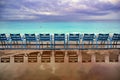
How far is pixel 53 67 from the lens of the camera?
21.4 feet

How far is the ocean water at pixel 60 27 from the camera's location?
1076cm

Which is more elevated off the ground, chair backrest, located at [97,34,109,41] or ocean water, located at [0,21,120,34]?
ocean water, located at [0,21,120,34]

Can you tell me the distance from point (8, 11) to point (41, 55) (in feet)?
14.1

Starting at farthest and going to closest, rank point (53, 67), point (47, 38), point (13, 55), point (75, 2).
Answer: point (75, 2), point (47, 38), point (13, 55), point (53, 67)

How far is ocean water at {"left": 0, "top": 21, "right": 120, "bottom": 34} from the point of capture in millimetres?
10758

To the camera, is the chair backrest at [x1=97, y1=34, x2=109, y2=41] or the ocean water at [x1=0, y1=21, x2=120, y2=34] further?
the ocean water at [x1=0, y1=21, x2=120, y2=34]

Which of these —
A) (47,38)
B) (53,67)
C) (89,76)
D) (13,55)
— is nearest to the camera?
(89,76)

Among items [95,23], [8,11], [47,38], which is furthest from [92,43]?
[8,11]

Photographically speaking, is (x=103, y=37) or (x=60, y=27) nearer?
(x=103, y=37)

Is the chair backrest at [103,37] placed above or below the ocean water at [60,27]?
below

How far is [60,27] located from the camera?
11398 mm

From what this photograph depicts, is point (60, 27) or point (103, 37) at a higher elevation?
point (60, 27)

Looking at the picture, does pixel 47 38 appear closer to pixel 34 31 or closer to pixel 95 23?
pixel 34 31

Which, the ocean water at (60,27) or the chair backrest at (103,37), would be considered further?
the ocean water at (60,27)
